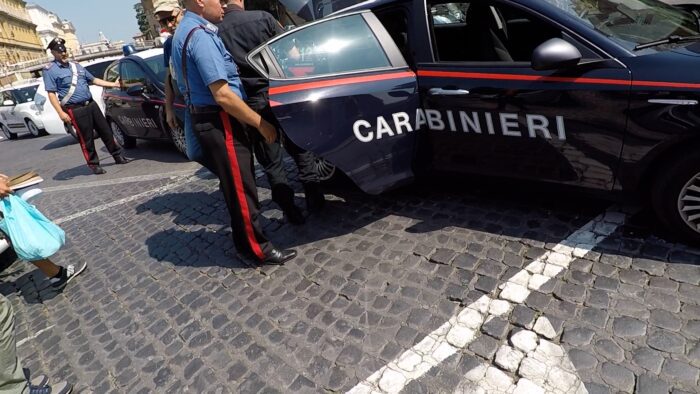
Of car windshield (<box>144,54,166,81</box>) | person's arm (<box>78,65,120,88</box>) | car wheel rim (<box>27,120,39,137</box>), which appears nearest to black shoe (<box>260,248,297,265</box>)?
car windshield (<box>144,54,166,81</box>)

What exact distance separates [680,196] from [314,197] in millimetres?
2598

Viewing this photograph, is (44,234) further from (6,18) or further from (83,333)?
(6,18)

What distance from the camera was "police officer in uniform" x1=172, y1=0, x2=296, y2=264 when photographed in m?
2.48

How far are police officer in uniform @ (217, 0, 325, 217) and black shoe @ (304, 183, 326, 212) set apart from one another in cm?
11

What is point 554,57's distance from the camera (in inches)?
90.6

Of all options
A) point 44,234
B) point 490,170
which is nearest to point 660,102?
point 490,170

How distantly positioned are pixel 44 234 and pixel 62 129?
945cm

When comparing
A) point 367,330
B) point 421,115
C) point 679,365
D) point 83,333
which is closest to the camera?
point 679,365

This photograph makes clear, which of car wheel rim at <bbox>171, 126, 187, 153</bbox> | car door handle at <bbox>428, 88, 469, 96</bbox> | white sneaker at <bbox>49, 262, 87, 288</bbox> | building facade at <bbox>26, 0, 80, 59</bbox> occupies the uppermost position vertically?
building facade at <bbox>26, 0, 80, 59</bbox>

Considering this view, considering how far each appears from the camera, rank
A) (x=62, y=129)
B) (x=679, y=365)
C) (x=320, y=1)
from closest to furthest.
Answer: (x=679, y=365) < (x=320, y=1) < (x=62, y=129)

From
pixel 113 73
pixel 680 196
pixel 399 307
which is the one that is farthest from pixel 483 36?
pixel 113 73

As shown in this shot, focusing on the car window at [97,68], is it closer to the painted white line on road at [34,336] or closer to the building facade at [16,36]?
the painted white line on road at [34,336]

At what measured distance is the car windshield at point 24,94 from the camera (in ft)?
43.1

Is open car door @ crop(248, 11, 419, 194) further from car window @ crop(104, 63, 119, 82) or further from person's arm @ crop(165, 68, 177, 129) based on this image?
car window @ crop(104, 63, 119, 82)
